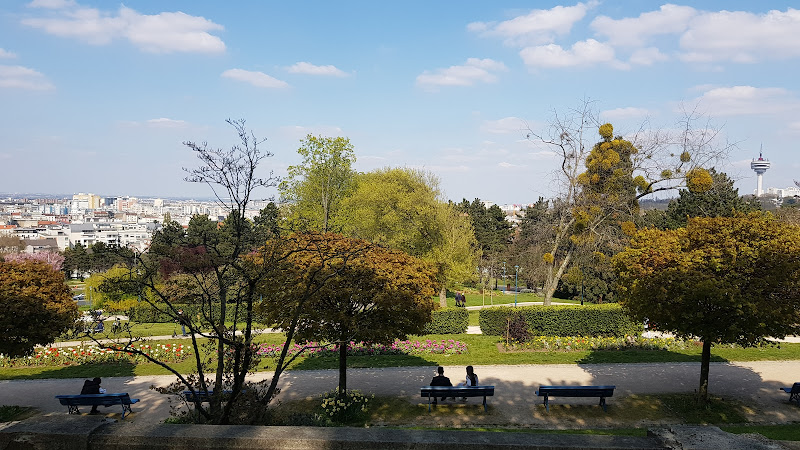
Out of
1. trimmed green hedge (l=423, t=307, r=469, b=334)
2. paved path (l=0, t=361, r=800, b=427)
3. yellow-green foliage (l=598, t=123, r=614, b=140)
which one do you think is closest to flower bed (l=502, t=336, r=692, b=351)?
paved path (l=0, t=361, r=800, b=427)

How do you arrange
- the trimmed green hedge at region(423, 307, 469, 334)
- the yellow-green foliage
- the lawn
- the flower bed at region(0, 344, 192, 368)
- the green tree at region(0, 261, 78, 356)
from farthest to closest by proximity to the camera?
the yellow-green foliage
the trimmed green hedge at region(423, 307, 469, 334)
the flower bed at region(0, 344, 192, 368)
the lawn
the green tree at region(0, 261, 78, 356)

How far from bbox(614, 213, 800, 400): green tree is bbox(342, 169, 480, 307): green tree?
2119 centimetres

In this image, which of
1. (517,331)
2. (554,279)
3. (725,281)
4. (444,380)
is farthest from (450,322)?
(725,281)

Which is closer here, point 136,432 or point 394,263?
point 136,432

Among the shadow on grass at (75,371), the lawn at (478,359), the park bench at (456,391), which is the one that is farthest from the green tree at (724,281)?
the shadow on grass at (75,371)

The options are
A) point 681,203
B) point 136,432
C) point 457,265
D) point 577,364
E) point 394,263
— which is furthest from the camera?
point 681,203

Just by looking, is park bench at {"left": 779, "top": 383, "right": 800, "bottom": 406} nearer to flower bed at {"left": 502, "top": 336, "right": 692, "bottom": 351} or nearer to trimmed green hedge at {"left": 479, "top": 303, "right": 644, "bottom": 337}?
flower bed at {"left": 502, "top": 336, "right": 692, "bottom": 351}

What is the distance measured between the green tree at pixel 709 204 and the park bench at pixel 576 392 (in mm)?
29710

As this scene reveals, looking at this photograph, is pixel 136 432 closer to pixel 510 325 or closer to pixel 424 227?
pixel 510 325

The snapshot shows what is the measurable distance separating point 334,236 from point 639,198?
17456 mm

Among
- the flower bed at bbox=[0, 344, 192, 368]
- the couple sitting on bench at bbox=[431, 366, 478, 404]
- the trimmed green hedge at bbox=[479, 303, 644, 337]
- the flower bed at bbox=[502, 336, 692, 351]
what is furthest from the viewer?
the trimmed green hedge at bbox=[479, 303, 644, 337]

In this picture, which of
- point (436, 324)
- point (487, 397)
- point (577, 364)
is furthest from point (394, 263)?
point (436, 324)

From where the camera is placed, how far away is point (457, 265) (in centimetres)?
3331

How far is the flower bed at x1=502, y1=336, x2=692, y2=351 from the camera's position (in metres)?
18.8
